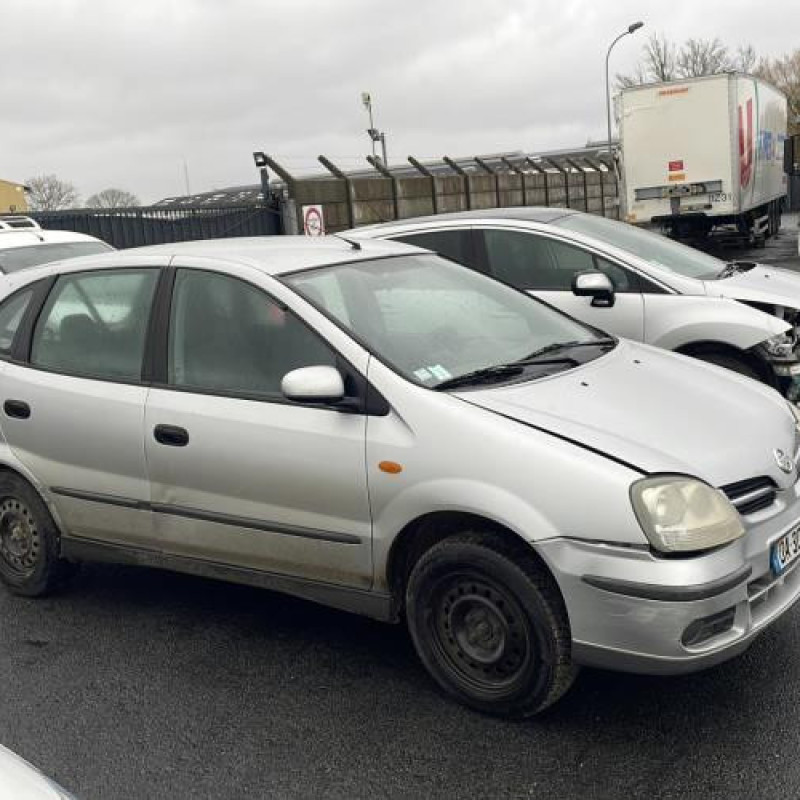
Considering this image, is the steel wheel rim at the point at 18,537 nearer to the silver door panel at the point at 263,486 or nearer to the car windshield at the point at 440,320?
the silver door panel at the point at 263,486

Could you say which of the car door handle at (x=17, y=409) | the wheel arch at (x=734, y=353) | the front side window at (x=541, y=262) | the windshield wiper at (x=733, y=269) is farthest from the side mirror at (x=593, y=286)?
the car door handle at (x=17, y=409)

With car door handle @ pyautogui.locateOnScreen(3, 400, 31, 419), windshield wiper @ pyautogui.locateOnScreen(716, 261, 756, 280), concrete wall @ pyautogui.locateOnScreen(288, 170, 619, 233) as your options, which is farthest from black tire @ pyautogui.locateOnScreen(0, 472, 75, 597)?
concrete wall @ pyautogui.locateOnScreen(288, 170, 619, 233)

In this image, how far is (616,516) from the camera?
2.83m

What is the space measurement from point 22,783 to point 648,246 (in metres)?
5.77

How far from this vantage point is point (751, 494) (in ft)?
10.0

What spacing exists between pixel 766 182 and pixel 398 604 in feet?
69.7

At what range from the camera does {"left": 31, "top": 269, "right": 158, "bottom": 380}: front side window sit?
13.3 feet

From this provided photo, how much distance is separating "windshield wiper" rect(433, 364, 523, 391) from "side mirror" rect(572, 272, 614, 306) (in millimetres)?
2414

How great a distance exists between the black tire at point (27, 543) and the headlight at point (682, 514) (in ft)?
8.91

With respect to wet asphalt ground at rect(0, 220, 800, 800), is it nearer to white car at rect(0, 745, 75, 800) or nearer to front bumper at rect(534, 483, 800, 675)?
front bumper at rect(534, 483, 800, 675)

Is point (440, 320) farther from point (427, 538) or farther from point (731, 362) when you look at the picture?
point (731, 362)

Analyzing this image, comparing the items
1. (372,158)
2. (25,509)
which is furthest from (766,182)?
(25,509)

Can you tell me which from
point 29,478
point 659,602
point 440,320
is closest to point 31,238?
point 29,478

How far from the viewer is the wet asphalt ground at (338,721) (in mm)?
2881
